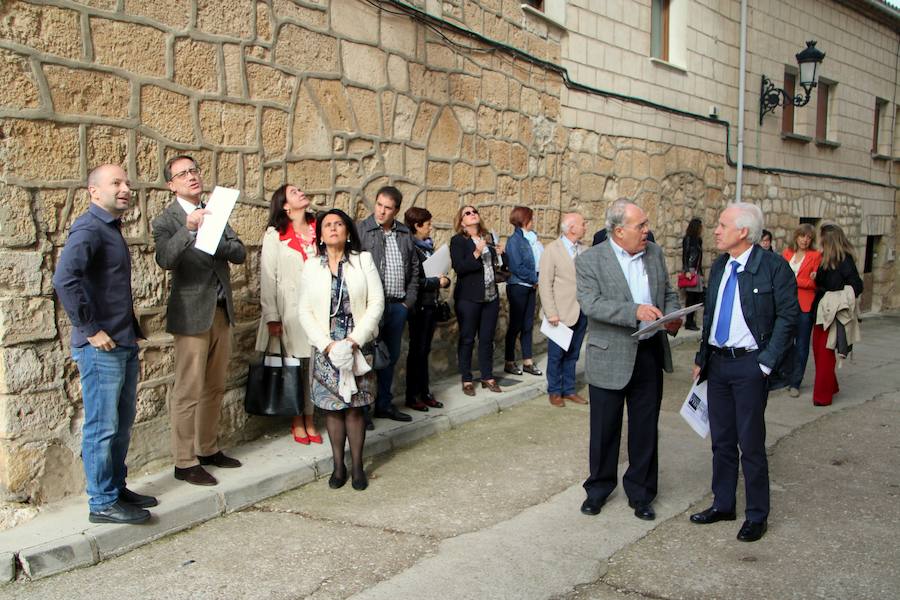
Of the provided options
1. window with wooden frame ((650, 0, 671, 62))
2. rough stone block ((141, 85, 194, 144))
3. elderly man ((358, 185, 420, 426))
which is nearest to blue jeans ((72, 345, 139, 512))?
rough stone block ((141, 85, 194, 144))

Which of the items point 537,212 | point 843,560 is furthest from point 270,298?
point 537,212

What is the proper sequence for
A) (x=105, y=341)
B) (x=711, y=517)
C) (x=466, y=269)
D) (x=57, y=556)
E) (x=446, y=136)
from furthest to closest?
(x=446, y=136), (x=466, y=269), (x=711, y=517), (x=105, y=341), (x=57, y=556)

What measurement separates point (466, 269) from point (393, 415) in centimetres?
144

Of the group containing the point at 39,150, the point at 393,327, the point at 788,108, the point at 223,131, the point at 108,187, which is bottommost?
the point at 393,327

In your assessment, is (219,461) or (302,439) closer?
(219,461)

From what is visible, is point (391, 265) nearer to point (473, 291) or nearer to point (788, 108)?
point (473, 291)

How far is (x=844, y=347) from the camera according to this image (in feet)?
23.5

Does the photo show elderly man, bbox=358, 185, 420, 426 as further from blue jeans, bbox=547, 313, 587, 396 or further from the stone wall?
blue jeans, bbox=547, 313, 587, 396

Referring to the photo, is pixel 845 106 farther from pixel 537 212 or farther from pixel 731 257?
pixel 731 257

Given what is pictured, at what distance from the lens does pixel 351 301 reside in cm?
466

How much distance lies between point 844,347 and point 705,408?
3537 mm

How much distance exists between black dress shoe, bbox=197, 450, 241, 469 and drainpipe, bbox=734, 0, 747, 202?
999 cm

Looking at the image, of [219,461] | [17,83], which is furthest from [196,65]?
[219,461]

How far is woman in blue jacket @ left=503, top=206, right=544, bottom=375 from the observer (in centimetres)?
750
